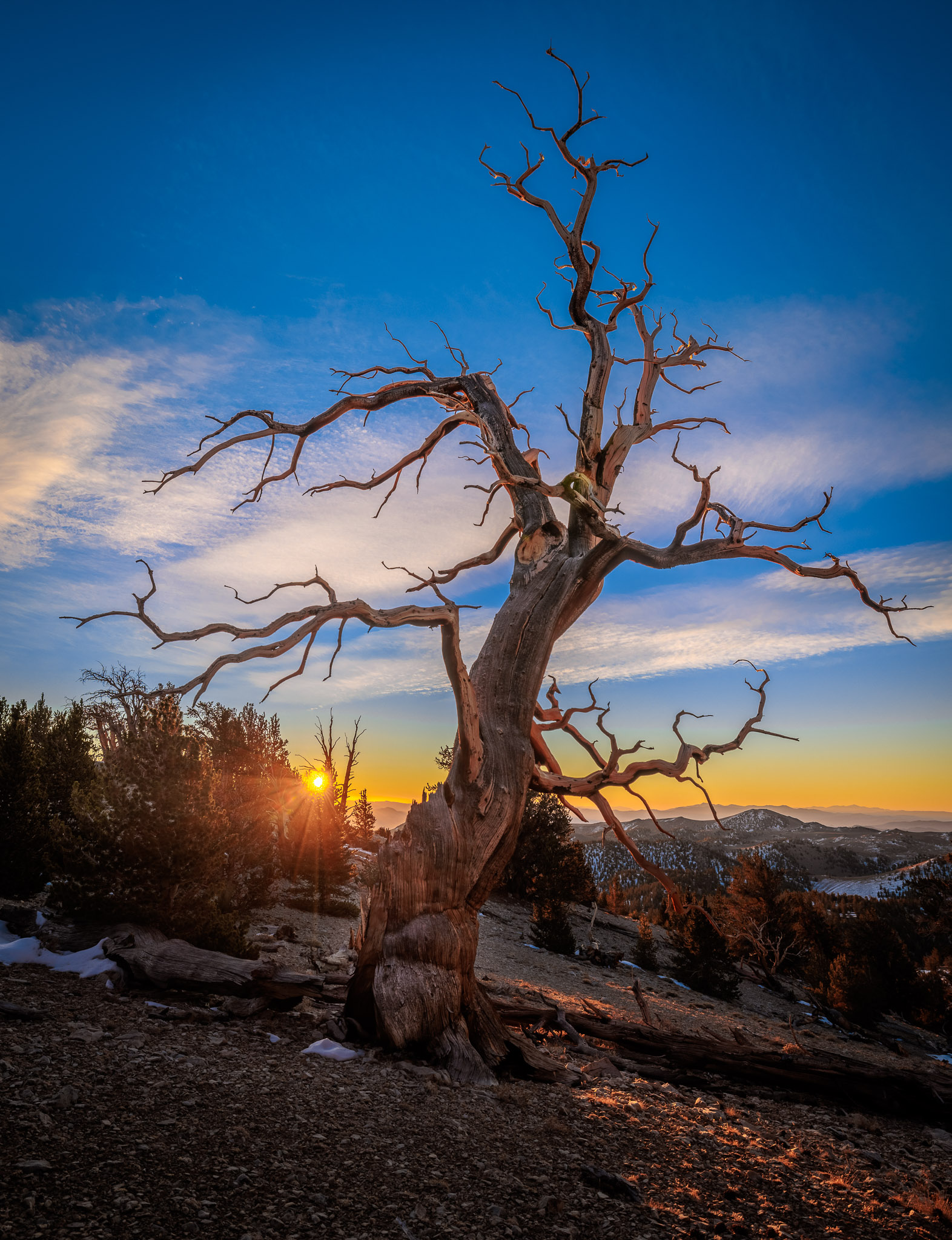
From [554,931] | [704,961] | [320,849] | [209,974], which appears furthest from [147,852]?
[704,961]

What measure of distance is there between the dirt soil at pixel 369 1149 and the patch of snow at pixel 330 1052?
12 centimetres

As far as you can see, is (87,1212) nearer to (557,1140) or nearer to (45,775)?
(557,1140)

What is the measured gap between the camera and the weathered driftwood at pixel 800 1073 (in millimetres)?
5934

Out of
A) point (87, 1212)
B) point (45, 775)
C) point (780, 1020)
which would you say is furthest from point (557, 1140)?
point (780, 1020)

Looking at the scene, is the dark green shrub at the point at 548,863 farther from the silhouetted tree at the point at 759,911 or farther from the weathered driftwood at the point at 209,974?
the weathered driftwood at the point at 209,974

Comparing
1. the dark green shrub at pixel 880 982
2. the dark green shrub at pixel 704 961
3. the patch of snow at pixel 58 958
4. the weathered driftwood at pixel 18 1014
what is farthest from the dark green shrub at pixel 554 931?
the weathered driftwood at pixel 18 1014

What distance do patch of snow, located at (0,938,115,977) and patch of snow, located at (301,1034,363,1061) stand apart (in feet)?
8.32

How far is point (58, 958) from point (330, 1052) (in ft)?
11.2

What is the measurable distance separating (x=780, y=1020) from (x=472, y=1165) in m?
15.9

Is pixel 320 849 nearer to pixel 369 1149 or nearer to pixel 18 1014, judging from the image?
pixel 18 1014

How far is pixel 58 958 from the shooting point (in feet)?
20.5

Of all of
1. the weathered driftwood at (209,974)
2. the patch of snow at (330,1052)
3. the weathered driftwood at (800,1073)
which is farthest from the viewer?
the weathered driftwood at (800,1073)

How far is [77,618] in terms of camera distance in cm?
429

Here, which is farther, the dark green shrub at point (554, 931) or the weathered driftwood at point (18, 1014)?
the dark green shrub at point (554, 931)
